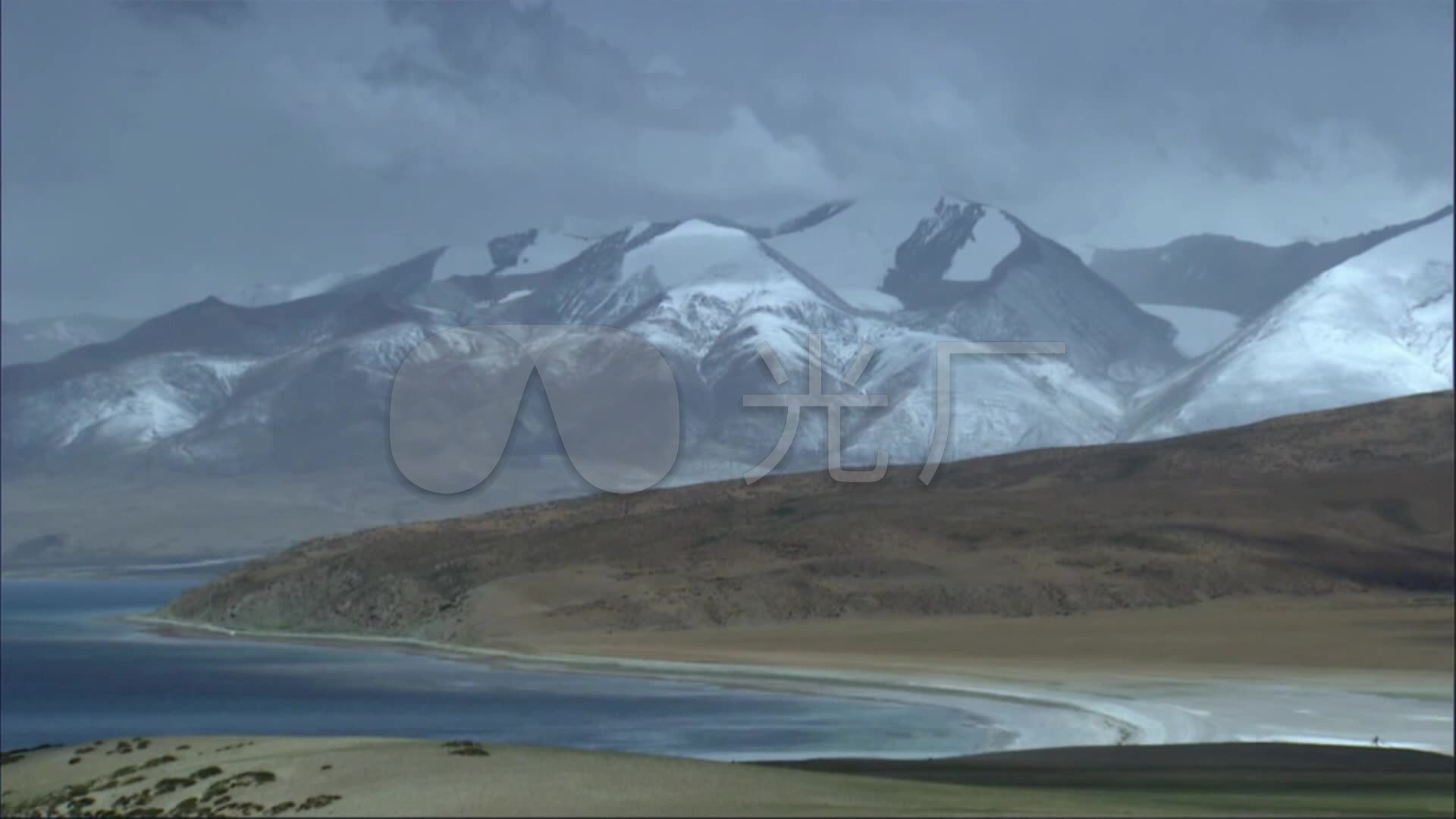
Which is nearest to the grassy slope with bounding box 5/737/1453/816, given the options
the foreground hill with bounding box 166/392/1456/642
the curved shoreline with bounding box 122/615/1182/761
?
the curved shoreline with bounding box 122/615/1182/761

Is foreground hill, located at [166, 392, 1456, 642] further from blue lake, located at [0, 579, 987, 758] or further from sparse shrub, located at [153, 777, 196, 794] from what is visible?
sparse shrub, located at [153, 777, 196, 794]

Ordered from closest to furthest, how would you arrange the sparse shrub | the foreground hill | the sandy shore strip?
the sparse shrub < the sandy shore strip < the foreground hill

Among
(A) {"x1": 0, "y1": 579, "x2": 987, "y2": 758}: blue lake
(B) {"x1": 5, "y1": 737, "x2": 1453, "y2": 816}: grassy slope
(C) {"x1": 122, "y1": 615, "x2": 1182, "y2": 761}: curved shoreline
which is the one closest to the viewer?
(B) {"x1": 5, "y1": 737, "x2": 1453, "y2": 816}: grassy slope

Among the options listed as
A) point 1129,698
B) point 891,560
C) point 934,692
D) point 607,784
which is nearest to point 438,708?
point 934,692

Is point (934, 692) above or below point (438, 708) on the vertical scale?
above

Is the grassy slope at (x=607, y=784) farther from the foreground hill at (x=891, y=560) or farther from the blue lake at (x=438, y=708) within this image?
the foreground hill at (x=891, y=560)

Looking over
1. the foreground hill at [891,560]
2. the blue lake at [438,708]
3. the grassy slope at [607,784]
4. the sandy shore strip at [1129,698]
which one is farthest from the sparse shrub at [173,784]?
the foreground hill at [891,560]

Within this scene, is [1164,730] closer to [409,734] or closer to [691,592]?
[409,734]

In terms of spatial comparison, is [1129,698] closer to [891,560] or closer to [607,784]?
[607,784]
